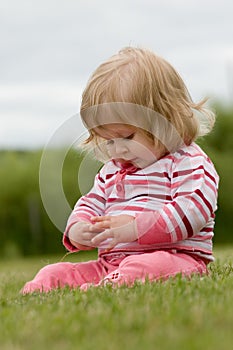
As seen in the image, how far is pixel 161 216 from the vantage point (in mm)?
3512

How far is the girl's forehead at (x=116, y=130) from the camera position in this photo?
3.56m

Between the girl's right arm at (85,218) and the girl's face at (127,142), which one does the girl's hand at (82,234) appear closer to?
the girl's right arm at (85,218)

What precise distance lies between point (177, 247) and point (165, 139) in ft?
1.65

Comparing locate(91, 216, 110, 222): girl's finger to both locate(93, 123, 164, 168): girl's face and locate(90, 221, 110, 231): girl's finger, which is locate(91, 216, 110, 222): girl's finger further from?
locate(93, 123, 164, 168): girl's face

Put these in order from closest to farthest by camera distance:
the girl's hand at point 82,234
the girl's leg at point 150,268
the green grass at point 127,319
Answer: the green grass at point 127,319, the girl's leg at point 150,268, the girl's hand at point 82,234

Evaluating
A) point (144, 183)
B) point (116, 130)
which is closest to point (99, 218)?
point (144, 183)

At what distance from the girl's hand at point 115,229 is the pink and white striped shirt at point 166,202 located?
4 centimetres

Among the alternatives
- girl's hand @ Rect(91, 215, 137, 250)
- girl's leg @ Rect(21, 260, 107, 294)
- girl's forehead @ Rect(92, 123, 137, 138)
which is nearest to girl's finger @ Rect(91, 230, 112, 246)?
girl's hand @ Rect(91, 215, 137, 250)

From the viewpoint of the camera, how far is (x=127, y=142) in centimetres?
358

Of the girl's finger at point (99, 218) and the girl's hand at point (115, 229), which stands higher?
the girl's finger at point (99, 218)

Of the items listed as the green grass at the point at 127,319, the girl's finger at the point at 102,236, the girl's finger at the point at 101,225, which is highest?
the girl's finger at the point at 101,225

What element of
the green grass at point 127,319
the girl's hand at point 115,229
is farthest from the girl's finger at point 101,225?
the green grass at point 127,319

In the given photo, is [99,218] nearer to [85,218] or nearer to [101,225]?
[101,225]

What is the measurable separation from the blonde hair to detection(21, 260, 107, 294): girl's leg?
65cm
